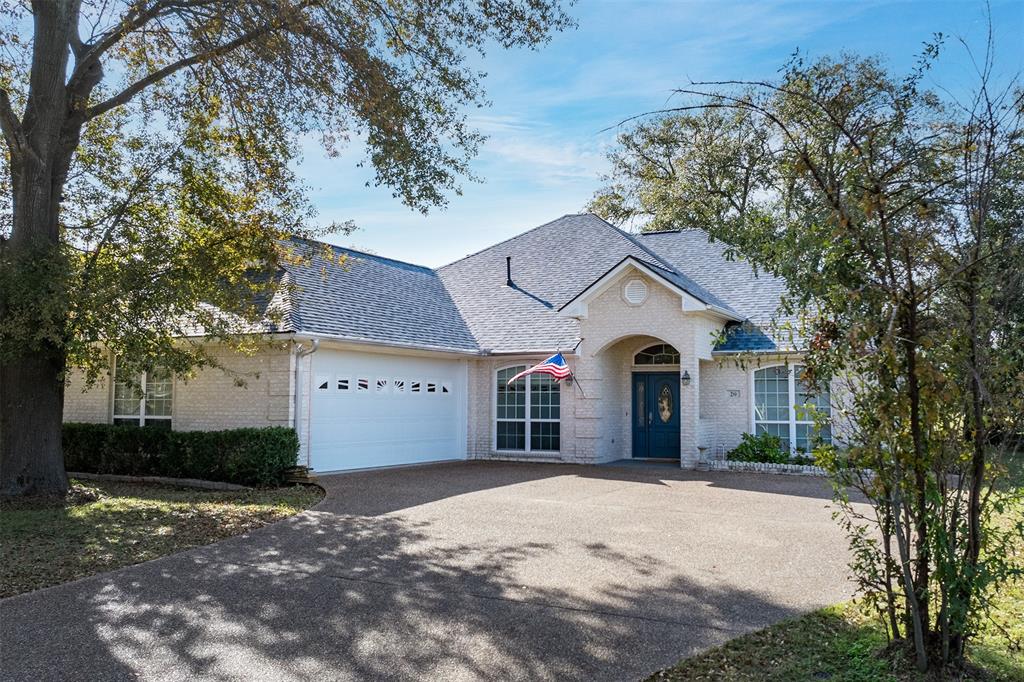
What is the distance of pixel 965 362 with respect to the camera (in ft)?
15.1

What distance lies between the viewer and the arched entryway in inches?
786

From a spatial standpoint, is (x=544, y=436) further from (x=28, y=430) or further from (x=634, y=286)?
(x=28, y=430)

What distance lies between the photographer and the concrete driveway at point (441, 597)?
541 centimetres

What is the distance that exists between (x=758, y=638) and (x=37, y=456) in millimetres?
12075

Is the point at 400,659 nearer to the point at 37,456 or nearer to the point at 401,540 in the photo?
the point at 401,540

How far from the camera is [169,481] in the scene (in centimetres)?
1511

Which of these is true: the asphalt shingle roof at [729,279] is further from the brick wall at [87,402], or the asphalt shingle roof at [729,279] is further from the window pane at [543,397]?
the brick wall at [87,402]

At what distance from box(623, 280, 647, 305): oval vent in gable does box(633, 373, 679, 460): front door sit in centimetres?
269

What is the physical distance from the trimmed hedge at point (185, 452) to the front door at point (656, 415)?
939 centimetres

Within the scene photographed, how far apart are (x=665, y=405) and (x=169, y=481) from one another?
12.0 m

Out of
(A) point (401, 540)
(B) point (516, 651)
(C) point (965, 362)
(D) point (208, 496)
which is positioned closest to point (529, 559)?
(A) point (401, 540)

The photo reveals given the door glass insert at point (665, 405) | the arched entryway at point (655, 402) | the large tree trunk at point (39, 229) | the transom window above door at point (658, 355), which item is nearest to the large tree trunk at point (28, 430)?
the large tree trunk at point (39, 229)

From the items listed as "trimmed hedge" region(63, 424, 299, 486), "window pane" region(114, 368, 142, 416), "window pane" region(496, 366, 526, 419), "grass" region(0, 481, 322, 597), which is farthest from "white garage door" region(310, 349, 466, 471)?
"window pane" region(114, 368, 142, 416)

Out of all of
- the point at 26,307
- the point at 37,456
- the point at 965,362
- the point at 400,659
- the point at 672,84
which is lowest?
the point at 400,659
